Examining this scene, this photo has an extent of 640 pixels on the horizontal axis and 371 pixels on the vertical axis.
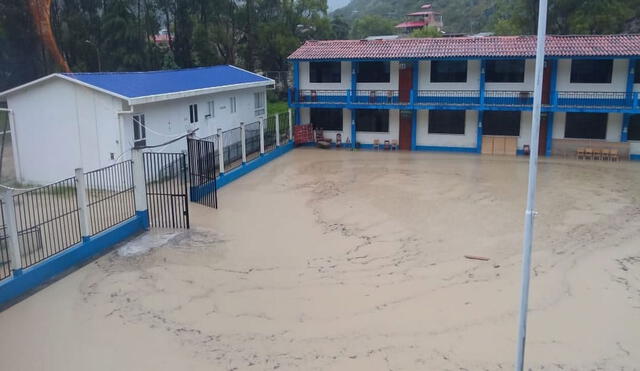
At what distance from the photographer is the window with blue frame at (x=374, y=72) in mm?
25656

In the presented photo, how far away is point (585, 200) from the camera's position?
55.1 ft

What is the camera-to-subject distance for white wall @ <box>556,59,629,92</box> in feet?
74.3

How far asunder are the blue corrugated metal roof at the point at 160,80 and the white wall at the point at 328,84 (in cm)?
191

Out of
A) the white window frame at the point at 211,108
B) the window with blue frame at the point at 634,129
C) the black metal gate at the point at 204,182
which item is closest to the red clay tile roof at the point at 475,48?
the window with blue frame at the point at 634,129

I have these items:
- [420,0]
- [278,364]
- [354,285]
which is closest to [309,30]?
[354,285]

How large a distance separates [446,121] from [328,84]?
5770 millimetres

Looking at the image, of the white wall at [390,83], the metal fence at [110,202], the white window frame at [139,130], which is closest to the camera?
the metal fence at [110,202]

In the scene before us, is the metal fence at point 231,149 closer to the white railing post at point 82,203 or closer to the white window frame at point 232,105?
the white window frame at point 232,105

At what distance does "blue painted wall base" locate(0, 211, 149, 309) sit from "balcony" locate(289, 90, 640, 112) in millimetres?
13595

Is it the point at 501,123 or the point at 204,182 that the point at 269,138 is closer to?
the point at 204,182

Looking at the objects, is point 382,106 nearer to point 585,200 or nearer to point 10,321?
point 585,200

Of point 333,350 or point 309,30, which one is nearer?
point 333,350

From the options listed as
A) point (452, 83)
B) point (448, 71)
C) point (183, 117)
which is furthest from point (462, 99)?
point (183, 117)

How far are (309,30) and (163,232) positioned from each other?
102 feet
